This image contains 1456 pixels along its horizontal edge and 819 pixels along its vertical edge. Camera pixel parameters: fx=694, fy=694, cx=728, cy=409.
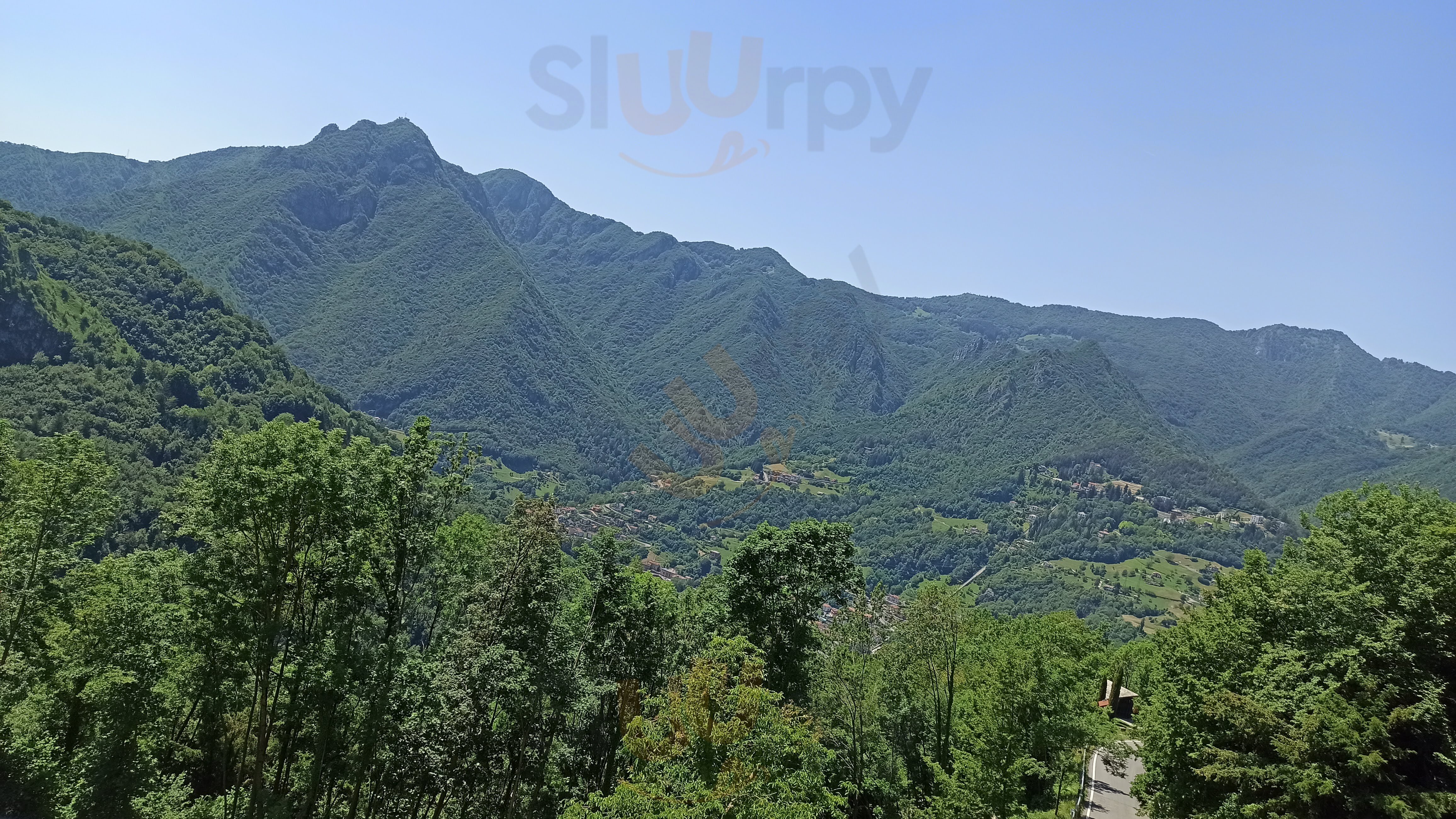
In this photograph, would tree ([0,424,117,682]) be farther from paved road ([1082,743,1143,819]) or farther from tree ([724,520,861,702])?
paved road ([1082,743,1143,819])

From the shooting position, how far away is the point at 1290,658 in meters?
21.1

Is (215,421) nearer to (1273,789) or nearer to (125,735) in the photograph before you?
(125,735)

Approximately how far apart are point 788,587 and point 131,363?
149976 millimetres

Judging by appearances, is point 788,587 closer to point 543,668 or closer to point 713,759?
point 543,668

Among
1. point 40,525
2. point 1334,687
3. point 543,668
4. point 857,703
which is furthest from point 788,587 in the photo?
point 40,525

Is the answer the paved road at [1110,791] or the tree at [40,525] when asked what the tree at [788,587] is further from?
the tree at [40,525]

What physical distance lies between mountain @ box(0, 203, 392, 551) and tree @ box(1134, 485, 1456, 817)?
95.0 metres

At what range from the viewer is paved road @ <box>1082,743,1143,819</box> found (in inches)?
1238

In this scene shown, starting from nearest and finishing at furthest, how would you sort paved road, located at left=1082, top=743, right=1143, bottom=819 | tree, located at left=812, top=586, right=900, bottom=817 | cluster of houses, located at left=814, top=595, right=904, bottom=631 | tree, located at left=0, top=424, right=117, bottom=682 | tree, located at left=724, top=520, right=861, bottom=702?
tree, located at left=0, top=424, right=117, bottom=682
tree, located at left=724, top=520, right=861, bottom=702
tree, located at left=812, top=586, right=900, bottom=817
cluster of houses, located at left=814, top=595, right=904, bottom=631
paved road, located at left=1082, top=743, right=1143, bottom=819

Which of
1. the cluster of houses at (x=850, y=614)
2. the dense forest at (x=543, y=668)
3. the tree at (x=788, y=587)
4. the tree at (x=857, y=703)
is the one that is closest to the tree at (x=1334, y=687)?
the dense forest at (x=543, y=668)

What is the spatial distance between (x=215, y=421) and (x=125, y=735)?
125m

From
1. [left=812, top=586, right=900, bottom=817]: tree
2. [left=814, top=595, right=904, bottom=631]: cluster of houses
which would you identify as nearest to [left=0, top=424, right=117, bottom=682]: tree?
[left=814, top=595, right=904, bottom=631]: cluster of houses

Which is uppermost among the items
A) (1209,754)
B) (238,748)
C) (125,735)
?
(1209,754)

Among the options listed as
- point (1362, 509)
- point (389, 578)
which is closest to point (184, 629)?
point (389, 578)
